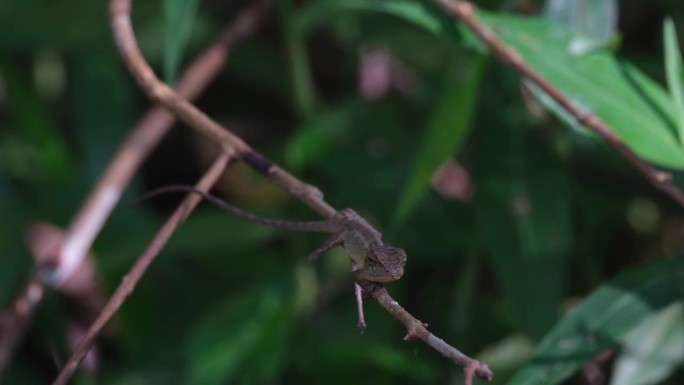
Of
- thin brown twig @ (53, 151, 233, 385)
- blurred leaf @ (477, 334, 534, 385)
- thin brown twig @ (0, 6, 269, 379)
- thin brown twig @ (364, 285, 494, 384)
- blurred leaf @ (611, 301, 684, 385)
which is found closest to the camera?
thin brown twig @ (364, 285, 494, 384)

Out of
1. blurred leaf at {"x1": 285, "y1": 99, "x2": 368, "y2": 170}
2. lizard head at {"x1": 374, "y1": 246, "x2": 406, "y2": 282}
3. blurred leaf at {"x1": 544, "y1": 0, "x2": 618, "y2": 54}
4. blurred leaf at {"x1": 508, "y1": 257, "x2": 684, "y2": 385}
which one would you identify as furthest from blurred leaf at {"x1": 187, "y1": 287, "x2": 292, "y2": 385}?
lizard head at {"x1": 374, "y1": 246, "x2": 406, "y2": 282}

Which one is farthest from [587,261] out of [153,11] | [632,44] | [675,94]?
[153,11]

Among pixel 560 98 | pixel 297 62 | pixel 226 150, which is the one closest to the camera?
pixel 226 150

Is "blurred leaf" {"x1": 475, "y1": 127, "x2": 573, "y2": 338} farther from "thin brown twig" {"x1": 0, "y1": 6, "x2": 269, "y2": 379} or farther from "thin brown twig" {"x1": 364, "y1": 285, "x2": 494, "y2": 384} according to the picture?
"thin brown twig" {"x1": 364, "y1": 285, "x2": 494, "y2": 384}

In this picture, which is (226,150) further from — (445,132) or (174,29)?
(445,132)

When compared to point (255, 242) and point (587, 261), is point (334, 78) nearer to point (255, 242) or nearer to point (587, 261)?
point (255, 242)

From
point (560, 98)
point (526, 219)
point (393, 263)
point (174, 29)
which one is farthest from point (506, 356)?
point (393, 263)
